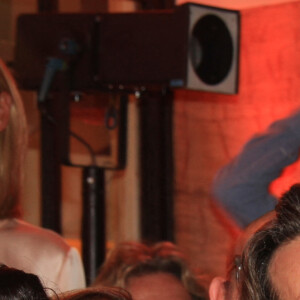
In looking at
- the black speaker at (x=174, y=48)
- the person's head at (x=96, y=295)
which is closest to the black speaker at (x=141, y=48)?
the black speaker at (x=174, y=48)

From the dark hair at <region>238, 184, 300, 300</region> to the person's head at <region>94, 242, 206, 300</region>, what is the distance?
846 millimetres

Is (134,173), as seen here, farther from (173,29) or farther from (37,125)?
(173,29)

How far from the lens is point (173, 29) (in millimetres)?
2316

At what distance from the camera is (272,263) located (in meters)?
0.88

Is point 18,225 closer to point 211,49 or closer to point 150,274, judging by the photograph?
point 150,274

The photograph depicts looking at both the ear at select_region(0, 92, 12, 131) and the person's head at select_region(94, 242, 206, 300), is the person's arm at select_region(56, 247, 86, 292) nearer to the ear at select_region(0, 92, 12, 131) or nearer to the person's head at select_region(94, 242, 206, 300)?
the person's head at select_region(94, 242, 206, 300)

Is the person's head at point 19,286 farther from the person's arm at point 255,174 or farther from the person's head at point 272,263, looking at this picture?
the person's arm at point 255,174

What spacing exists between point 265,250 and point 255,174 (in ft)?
3.17

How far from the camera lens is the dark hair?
2.83 feet

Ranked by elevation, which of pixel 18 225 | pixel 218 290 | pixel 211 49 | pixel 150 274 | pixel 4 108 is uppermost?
pixel 211 49

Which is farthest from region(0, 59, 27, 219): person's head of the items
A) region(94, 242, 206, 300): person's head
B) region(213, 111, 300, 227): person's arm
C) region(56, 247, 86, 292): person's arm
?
region(213, 111, 300, 227): person's arm

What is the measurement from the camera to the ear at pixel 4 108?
5.49 ft

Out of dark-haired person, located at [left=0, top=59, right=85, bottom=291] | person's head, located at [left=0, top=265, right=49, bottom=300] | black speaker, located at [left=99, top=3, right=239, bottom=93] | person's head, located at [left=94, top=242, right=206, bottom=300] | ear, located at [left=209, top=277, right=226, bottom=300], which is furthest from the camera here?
black speaker, located at [left=99, top=3, right=239, bottom=93]

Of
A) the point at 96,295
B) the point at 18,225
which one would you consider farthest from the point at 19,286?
the point at 18,225
